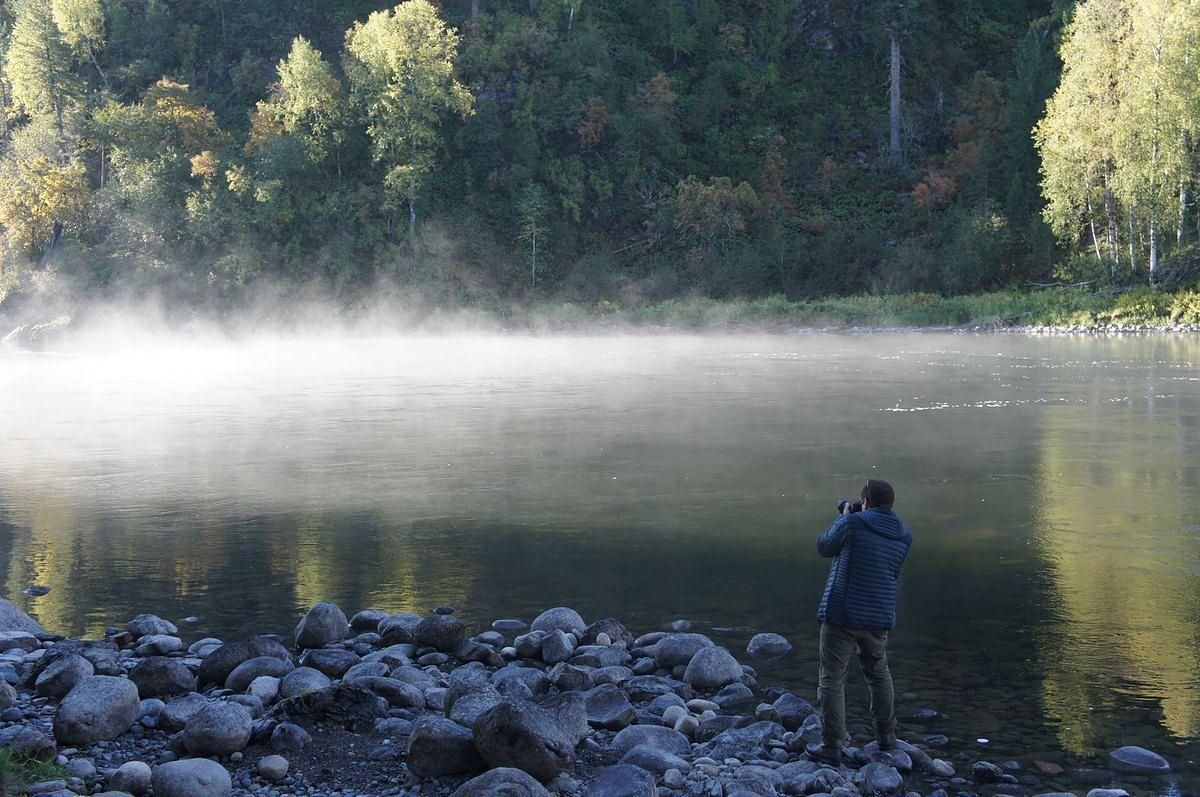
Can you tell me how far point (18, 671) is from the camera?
903 cm

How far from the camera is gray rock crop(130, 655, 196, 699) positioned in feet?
28.2

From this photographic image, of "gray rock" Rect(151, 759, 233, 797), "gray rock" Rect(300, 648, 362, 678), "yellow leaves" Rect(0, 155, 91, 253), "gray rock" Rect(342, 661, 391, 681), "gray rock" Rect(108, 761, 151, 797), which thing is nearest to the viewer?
"gray rock" Rect(151, 759, 233, 797)

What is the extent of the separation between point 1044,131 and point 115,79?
5694 cm

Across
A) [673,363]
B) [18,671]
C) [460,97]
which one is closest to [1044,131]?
[673,363]

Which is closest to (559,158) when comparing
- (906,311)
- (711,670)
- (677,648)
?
(906,311)

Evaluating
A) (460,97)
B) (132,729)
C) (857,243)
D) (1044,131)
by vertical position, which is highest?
(460,97)

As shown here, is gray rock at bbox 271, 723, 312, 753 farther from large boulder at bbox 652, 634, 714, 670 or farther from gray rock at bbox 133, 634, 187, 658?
large boulder at bbox 652, 634, 714, 670

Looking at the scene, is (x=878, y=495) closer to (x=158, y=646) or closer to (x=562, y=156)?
(x=158, y=646)

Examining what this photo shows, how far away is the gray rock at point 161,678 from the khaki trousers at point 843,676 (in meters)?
4.58

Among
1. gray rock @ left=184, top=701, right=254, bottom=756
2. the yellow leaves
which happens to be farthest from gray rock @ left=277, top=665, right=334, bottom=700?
the yellow leaves

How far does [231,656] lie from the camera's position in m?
9.01

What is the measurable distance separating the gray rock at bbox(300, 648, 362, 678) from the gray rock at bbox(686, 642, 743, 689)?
102 inches

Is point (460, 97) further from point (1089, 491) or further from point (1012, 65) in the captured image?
point (1089, 491)

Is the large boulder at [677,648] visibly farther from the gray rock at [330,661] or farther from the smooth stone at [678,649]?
the gray rock at [330,661]
